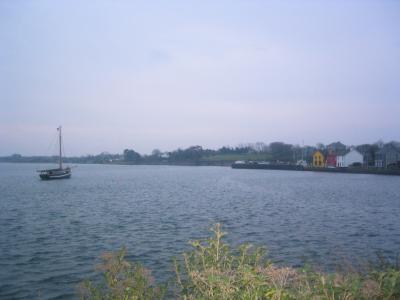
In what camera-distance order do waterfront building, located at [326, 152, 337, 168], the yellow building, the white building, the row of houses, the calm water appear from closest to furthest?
the calm water → the row of houses → the white building → waterfront building, located at [326, 152, 337, 168] → the yellow building

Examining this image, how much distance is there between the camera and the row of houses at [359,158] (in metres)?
93.0

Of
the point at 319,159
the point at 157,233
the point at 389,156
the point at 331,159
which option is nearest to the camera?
the point at 157,233

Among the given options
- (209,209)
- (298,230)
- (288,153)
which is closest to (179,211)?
(209,209)

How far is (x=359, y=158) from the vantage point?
10400 centimetres

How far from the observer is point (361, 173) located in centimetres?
8944

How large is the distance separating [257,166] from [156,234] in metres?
108

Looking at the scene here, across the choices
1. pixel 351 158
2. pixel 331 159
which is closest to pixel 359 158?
pixel 351 158

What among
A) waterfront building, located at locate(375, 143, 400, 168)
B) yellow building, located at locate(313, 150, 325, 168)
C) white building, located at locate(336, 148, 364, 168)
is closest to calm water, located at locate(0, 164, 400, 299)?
waterfront building, located at locate(375, 143, 400, 168)

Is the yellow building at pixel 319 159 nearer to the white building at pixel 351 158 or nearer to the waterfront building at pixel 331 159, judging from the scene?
the waterfront building at pixel 331 159

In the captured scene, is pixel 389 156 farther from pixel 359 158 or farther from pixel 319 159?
pixel 319 159

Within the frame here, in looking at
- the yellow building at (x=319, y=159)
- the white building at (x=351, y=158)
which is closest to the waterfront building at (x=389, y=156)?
the white building at (x=351, y=158)

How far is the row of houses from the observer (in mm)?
93000

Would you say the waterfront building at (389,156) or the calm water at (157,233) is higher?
the waterfront building at (389,156)

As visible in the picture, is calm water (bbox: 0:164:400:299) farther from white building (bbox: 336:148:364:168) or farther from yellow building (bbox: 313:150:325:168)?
yellow building (bbox: 313:150:325:168)
